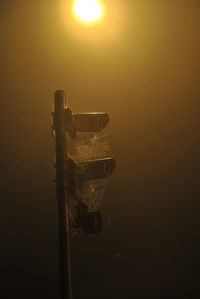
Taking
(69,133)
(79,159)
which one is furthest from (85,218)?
(69,133)

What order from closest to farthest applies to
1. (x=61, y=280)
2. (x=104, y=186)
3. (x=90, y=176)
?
(x=61, y=280) → (x=90, y=176) → (x=104, y=186)

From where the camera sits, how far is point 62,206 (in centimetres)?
363

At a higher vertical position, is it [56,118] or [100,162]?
[56,118]

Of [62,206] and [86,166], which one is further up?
[86,166]

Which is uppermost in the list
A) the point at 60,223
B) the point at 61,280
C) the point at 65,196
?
the point at 65,196

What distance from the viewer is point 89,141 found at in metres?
4.66

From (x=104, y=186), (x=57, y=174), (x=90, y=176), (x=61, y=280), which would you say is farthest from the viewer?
(x=104, y=186)

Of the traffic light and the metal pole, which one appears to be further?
the traffic light

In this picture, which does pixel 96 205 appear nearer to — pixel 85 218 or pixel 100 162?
pixel 85 218

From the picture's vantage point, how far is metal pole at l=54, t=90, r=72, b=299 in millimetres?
3545

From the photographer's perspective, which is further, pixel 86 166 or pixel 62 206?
pixel 86 166

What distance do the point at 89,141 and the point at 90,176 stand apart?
682mm

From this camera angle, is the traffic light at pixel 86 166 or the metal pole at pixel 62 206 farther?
the traffic light at pixel 86 166

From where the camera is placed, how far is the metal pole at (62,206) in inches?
140
